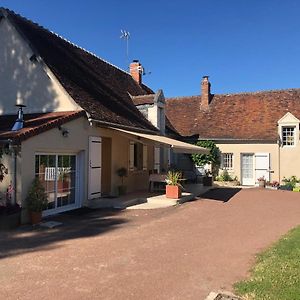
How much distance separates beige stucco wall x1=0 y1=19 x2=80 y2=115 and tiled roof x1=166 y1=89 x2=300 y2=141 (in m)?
15.5

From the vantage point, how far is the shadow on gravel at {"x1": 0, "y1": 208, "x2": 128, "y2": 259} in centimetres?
916

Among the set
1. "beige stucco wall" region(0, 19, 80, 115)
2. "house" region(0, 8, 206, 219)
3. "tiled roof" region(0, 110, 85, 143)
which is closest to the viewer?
"tiled roof" region(0, 110, 85, 143)

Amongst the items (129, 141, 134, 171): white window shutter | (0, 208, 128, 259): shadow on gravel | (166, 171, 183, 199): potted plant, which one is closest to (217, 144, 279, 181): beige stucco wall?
(129, 141, 134, 171): white window shutter

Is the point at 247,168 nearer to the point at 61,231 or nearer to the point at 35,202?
the point at 35,202

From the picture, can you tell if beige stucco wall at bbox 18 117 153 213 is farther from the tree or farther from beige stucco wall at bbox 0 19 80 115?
the tree

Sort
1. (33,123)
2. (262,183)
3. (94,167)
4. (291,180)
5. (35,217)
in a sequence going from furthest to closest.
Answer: (291,180) < (262,183) < (94,167) < (33,123) < (35,217)

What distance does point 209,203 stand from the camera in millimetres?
17047

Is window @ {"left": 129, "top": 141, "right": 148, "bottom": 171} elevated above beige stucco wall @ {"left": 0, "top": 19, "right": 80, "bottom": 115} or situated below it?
below

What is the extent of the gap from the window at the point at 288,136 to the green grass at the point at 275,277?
19979mm

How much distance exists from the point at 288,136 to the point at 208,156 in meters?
5.84

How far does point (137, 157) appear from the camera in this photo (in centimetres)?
2100

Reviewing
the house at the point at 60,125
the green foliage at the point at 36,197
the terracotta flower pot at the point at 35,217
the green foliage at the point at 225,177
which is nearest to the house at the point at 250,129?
the green foliage at the point at 225,177

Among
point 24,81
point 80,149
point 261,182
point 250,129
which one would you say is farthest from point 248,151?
point 24,81

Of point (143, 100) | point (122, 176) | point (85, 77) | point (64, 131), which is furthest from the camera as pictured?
point (143, 100)
